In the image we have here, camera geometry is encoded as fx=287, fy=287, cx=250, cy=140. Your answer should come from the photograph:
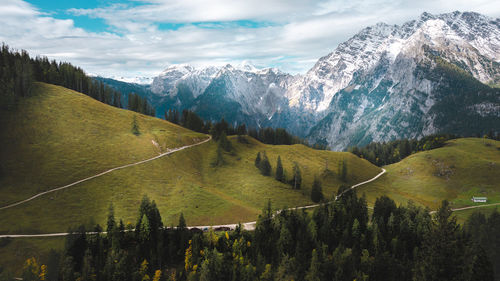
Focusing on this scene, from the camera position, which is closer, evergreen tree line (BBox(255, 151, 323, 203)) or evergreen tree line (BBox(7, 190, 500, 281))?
evergreen tree line (BBox(7, 190, 500, 281))

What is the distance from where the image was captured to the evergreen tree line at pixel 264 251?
221 feet

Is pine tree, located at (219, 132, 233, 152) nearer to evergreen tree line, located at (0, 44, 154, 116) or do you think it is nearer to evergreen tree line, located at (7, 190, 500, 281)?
evergreen tree line, located at (7, 190, 500, 281)

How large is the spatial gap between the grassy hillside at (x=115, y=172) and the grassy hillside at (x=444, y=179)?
61.7 ft

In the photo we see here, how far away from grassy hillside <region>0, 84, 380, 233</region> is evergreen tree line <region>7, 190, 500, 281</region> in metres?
14.9

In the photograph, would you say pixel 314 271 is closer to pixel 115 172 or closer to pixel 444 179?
pixel 115 172

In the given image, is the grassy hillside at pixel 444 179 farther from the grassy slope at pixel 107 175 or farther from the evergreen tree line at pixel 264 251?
the evergreen tree line at pixel 264 251

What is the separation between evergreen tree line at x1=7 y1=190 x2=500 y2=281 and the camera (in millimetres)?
67250

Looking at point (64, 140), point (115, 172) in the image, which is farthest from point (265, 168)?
point (64, 140)

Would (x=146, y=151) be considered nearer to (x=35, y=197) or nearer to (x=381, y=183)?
(x=35, y=197)

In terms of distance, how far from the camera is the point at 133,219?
9106cm

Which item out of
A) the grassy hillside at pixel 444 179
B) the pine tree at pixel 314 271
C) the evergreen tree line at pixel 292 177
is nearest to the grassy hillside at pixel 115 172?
the evergreen tree line at pixel 292 177

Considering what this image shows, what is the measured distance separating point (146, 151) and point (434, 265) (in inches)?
4857

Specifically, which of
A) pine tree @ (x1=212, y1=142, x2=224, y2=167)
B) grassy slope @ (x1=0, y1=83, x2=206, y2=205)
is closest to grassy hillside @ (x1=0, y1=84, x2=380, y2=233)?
grassy slope @ (x1=0, y1=83, x2=206, y2=205)

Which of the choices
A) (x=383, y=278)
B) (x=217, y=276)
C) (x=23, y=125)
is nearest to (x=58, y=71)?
(x=23, y=125)
